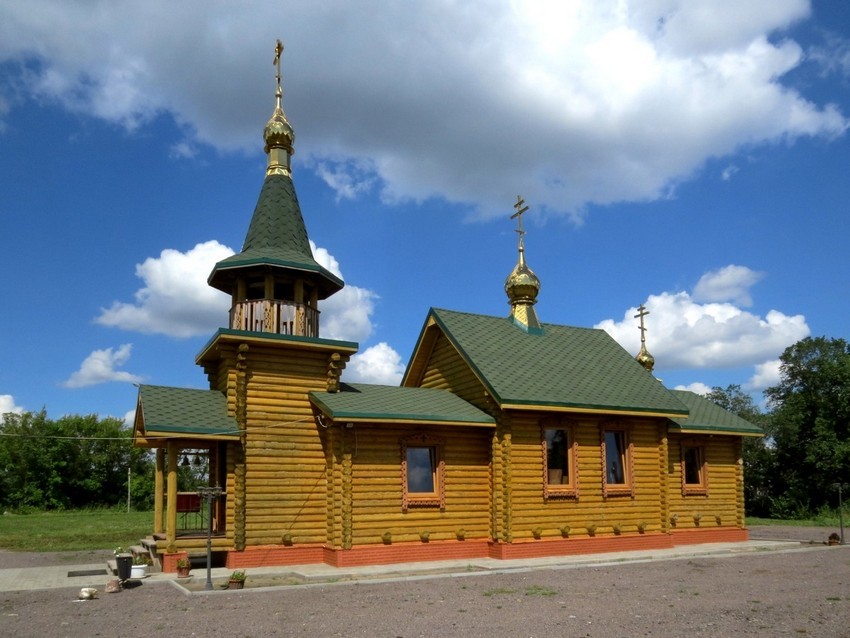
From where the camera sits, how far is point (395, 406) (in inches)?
653

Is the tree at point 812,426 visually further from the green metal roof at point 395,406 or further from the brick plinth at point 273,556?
the brick plinth at point 273,556

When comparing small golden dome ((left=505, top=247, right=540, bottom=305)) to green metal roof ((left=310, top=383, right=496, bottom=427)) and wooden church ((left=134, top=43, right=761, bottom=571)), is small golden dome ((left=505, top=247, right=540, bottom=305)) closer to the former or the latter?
wooden church ((left=134, top=43, right=761, bottom=571))

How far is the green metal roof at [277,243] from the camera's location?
54.6 feet

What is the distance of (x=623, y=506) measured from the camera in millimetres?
18469

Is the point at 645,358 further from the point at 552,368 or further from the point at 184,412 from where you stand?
the point at 184,412

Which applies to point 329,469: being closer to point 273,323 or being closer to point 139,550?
point 273,323

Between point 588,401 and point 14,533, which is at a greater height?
point 588,401

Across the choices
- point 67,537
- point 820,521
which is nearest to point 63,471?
point 67,537

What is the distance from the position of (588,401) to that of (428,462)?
163 inches

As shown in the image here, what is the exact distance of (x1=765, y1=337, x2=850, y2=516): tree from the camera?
3566 cm

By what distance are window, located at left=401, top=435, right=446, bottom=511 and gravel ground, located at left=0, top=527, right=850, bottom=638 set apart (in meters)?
2.77

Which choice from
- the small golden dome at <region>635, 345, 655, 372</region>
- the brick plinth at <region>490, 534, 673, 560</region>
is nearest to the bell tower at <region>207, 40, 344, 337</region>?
the brick plinth at <region>490, 534, 673, 560</region>

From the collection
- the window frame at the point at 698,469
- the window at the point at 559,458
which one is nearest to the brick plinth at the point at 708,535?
the window frame at the point at 698,469

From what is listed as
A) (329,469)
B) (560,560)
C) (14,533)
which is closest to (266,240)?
(329,469)
